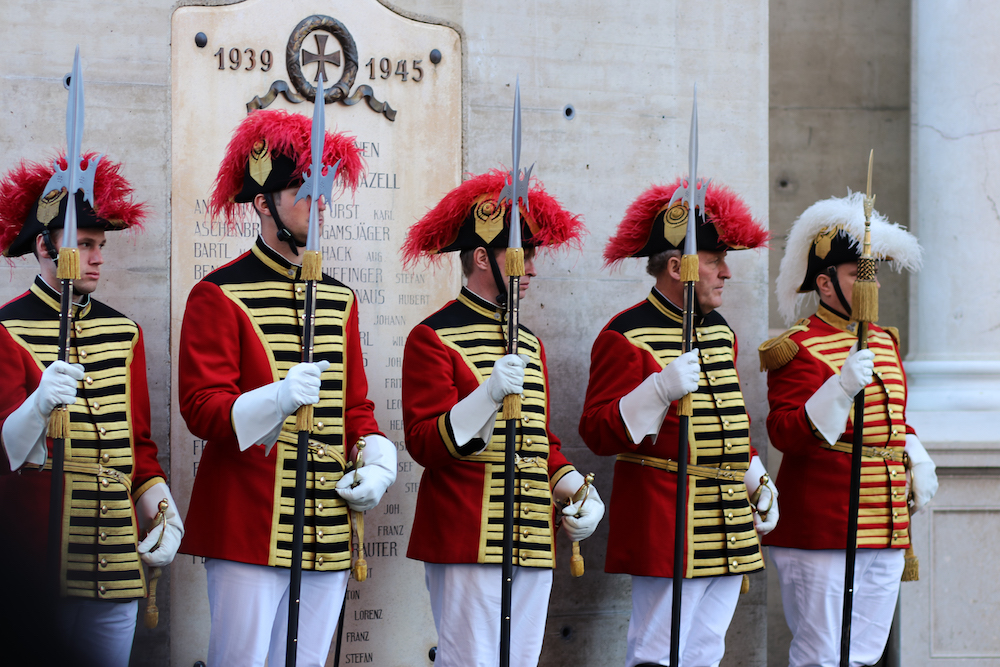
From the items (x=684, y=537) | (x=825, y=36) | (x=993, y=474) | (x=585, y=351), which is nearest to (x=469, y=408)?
(x=684, y=537)

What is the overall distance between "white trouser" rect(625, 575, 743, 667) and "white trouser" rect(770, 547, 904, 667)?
0.46 meters

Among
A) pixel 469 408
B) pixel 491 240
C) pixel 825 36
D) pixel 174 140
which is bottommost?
pixel 469 408

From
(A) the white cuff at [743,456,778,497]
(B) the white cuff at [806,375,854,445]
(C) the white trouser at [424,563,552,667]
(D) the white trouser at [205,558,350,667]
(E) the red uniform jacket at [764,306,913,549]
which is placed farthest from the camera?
A: (E) the red uniform jacket at [764,306,913,549]

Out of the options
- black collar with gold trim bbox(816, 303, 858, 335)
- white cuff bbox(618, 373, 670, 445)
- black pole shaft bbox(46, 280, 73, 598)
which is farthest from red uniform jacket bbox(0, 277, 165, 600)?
black collar with gold trim bbox(816, 303, 858, 335)

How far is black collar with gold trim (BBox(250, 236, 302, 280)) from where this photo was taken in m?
3.68

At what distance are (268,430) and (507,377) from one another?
30.0 inches

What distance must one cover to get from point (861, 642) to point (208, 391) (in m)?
2.92

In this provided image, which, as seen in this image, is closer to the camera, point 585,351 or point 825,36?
point 585,351

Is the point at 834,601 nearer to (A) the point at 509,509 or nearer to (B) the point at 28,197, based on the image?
(A) the point at 509,509

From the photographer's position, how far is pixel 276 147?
3.67 metres

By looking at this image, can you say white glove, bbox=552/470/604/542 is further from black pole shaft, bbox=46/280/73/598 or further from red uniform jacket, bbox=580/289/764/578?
black pole shaft, bbox=46/280/73/598

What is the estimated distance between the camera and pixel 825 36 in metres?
6.86

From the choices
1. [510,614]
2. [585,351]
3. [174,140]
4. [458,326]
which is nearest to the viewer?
[510,614]

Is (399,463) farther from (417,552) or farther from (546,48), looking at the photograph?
(546,48)
